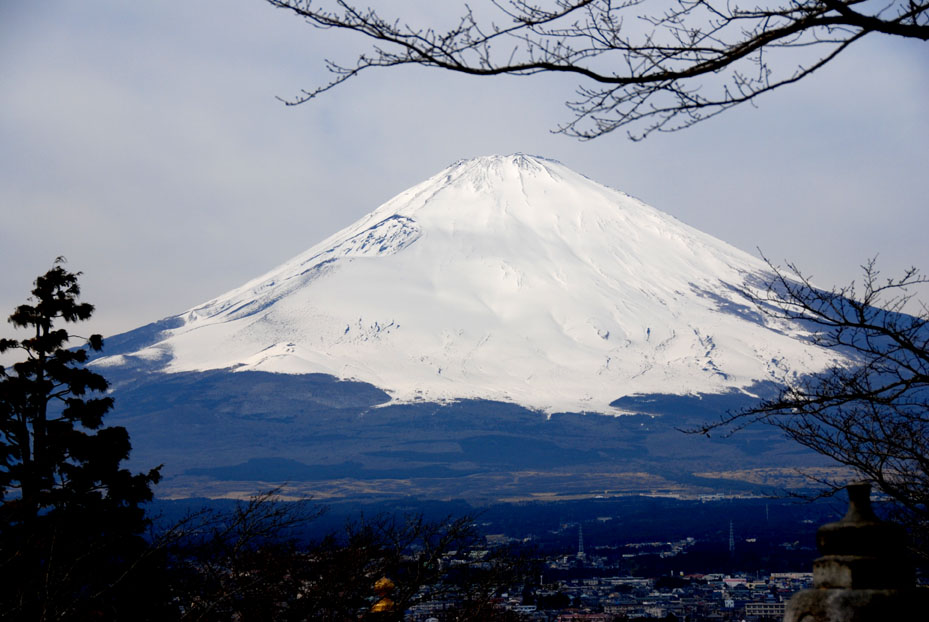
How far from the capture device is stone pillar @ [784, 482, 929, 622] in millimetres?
4328

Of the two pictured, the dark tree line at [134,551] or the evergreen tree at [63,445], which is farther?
the evergreen tree at [63,445]

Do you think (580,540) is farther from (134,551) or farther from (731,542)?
(134,551)

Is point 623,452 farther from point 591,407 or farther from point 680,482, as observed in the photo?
point 680,482

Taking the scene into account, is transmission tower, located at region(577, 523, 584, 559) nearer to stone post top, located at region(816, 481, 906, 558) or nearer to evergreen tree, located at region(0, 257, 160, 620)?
evergreen tree, located at region(0, 257, 160, 620)

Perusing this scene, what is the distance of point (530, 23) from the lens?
19.8 ft

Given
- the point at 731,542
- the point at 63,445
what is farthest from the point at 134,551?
the point at 731,542

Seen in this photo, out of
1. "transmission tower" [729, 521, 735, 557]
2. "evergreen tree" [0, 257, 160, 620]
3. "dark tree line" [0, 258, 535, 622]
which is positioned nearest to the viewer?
"dark tree line" [0, 258, 535, 622]

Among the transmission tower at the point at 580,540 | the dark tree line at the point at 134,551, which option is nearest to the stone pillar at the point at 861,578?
the dark tree line at the point at 134,551

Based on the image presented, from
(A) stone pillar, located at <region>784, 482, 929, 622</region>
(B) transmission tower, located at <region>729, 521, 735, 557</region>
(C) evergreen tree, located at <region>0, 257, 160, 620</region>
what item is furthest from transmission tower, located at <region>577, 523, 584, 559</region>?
(A) stone pillar, located at <region>784, 482, 929, 622</region>

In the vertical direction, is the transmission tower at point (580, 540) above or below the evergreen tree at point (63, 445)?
below

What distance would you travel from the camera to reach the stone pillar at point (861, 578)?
14.2 feet

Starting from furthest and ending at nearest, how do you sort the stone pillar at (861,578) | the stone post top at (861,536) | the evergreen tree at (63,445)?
1. the evergreen tree at (63,445)
2. the stone post top at (861,536)
3. the stone pillar at (861,578)

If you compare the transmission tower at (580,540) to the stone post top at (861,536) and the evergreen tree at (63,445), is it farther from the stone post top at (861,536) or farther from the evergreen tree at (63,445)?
the stone post top at (861,536)

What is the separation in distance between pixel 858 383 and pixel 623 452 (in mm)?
182063
